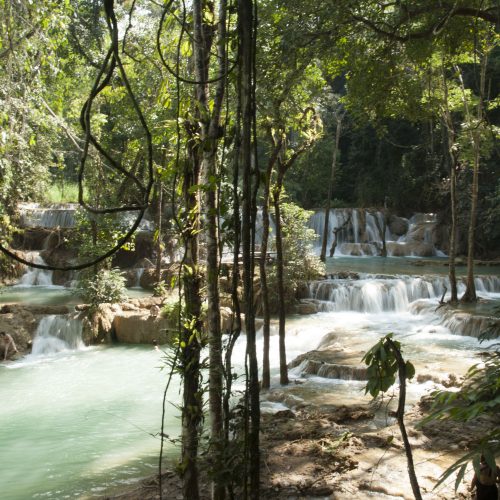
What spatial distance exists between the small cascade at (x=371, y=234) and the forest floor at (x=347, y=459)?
2011cm

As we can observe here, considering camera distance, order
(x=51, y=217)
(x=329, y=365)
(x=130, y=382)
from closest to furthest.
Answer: (x=329, y=365) < (x=130, y=382) < (x=51, y=217)

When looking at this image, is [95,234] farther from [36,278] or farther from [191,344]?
[191,344]

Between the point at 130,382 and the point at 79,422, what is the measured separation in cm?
188

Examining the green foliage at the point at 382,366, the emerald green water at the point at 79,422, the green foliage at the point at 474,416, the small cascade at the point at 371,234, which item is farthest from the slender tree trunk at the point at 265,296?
the small cascade at the point at 371,234

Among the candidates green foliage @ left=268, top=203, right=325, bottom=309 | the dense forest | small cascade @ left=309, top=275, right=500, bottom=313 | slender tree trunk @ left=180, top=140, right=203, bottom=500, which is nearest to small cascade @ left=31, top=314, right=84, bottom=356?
the dense forest

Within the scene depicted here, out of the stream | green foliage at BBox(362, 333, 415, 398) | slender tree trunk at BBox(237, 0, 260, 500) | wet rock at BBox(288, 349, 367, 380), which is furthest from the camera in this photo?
wet rock at BBox(288, 349, 367, 380)

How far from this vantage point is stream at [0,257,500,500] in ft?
21.6

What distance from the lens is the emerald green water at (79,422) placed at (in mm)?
6234

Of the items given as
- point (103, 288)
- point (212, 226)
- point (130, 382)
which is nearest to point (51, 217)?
point (103, 288)

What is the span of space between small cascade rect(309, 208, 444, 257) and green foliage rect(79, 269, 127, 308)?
48.3 feet

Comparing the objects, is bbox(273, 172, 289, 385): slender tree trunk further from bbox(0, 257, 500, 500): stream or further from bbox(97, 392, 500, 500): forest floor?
bbox(97, 392, 500, 500): forest floor

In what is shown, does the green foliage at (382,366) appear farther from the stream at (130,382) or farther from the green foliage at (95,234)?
the green foliage at (95,234)

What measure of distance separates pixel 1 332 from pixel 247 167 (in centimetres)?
1129

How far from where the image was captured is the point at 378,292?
623 inches
